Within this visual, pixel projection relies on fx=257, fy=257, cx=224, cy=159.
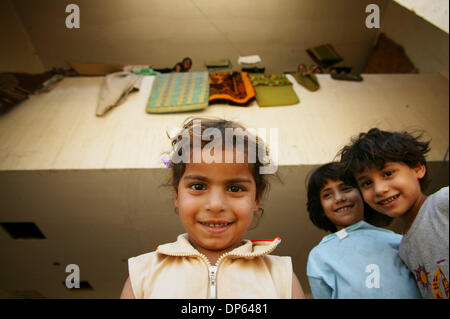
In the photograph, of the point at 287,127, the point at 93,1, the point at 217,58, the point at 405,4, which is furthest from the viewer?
the point at 217,58

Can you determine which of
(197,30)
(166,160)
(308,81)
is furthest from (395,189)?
(197,30)

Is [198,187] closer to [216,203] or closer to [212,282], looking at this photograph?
[216,203]

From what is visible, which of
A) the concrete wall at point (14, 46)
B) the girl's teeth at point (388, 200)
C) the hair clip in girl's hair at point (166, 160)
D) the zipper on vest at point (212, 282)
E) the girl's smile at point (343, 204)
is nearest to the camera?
the zipper on vest at point (212, 282)

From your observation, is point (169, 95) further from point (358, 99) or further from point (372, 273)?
point (372, 273)

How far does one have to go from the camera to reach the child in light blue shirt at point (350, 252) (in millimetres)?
766

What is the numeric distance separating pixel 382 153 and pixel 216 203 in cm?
56

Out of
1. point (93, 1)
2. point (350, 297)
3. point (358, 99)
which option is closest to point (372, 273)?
point (350, 297)

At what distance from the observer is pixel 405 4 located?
0.86m

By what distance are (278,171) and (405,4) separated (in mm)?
747

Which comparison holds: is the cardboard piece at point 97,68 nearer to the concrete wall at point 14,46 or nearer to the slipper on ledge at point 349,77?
the concrete wall at point 14,46

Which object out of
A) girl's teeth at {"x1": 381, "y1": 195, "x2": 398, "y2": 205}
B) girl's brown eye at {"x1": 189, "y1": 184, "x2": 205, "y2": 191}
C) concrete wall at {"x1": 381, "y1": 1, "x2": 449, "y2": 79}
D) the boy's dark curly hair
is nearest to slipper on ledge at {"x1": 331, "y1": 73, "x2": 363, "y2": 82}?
concrete wall at {"x1": 381, "y1": 1, "x2": 449, "y2": 79}

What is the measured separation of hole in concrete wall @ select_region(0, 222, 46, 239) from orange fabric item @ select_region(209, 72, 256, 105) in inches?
44.9

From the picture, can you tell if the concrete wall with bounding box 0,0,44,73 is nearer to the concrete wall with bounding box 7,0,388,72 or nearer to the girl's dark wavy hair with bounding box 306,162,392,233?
the concrete wall with bounding box 7,0,388,72

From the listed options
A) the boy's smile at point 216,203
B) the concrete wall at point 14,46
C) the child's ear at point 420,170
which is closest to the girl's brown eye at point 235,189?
the boy's smile at point 216,203
